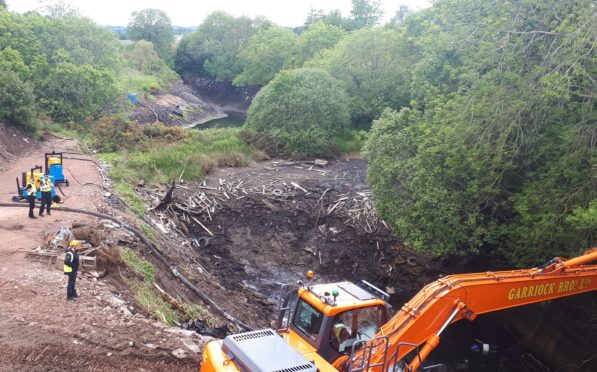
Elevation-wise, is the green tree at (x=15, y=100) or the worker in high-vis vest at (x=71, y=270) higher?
the green tree at (x=15, y=100)

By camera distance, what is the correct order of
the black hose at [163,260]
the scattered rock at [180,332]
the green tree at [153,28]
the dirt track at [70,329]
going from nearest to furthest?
the dirt track at [70,329] < the scattered rock at [180,332] < the black hose at [163,260] < the green tree at [153,28]

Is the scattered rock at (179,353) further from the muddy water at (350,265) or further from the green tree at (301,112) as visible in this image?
the green tree at (301,112)

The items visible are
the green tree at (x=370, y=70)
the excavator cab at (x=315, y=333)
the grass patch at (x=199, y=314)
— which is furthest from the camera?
the green tree at (x=370, y=70)

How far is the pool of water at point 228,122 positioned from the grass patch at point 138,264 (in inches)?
1615

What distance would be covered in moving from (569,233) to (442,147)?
4281 mm

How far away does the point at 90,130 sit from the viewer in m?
30.8

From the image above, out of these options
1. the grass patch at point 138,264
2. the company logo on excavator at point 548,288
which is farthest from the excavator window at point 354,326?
the grass patch at point 138,264

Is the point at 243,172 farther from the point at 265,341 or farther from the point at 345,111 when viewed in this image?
the point at 265,341

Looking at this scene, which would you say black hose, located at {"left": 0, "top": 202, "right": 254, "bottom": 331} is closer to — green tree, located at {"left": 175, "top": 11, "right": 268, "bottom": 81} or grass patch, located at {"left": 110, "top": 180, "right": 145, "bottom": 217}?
grass patch, located at {"left": 110, "top": 180, "right": 145, "bottom": 217}

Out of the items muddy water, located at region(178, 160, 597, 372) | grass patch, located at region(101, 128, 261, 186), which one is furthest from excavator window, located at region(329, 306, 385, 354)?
grass patch, located at region(101, 128, 261, 186)

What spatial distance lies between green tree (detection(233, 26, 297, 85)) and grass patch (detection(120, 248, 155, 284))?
46.3 meters

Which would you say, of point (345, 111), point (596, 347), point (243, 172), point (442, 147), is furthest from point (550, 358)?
point (345, 111)

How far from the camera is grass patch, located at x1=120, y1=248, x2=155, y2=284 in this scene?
1192cm

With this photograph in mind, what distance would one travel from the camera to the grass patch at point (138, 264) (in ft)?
39.1
